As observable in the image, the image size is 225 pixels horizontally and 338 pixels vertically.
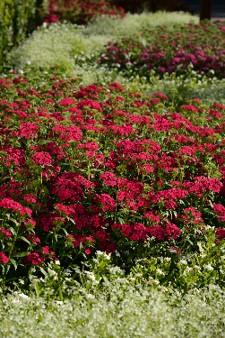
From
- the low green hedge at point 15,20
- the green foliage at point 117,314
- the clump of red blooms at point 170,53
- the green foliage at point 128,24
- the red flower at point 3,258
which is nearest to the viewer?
the green foliage at point 117,314

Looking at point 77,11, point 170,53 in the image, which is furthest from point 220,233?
point 77,11

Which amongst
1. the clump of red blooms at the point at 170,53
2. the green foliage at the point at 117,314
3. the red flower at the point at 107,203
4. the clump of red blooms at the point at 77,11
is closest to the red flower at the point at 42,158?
the red flower at the point at 107,203

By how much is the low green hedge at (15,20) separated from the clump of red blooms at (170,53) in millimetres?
1880

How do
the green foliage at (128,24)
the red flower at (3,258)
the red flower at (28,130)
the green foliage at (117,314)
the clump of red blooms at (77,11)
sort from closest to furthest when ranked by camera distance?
the green foliage at (117,314) < the red flower at (3,258) < the red flower at (28,130) < the green foliage at (128,24) < the clump of red blooms at (77,11)

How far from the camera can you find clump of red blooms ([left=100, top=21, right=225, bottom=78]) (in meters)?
13.2

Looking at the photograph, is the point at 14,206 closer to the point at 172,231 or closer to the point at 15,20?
the point at 172,231

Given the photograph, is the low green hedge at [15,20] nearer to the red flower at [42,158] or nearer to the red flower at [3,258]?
the red flower at [42,158]

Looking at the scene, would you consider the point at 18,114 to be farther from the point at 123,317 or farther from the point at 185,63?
the point at 185,63

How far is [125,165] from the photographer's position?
19.7ft

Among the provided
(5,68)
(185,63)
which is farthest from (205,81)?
(5,68)

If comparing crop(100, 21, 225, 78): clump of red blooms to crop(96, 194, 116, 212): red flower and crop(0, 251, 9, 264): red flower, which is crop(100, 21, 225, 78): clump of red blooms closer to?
crop(96, 194, 116, 212): red flower

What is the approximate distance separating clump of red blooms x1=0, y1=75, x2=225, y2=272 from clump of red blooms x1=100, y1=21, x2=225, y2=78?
19.7 feet

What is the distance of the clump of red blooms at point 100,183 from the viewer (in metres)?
5.36

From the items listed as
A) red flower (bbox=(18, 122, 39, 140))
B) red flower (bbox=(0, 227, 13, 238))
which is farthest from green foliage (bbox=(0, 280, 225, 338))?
red flower (bbox=(18, 122, 39, 140))
